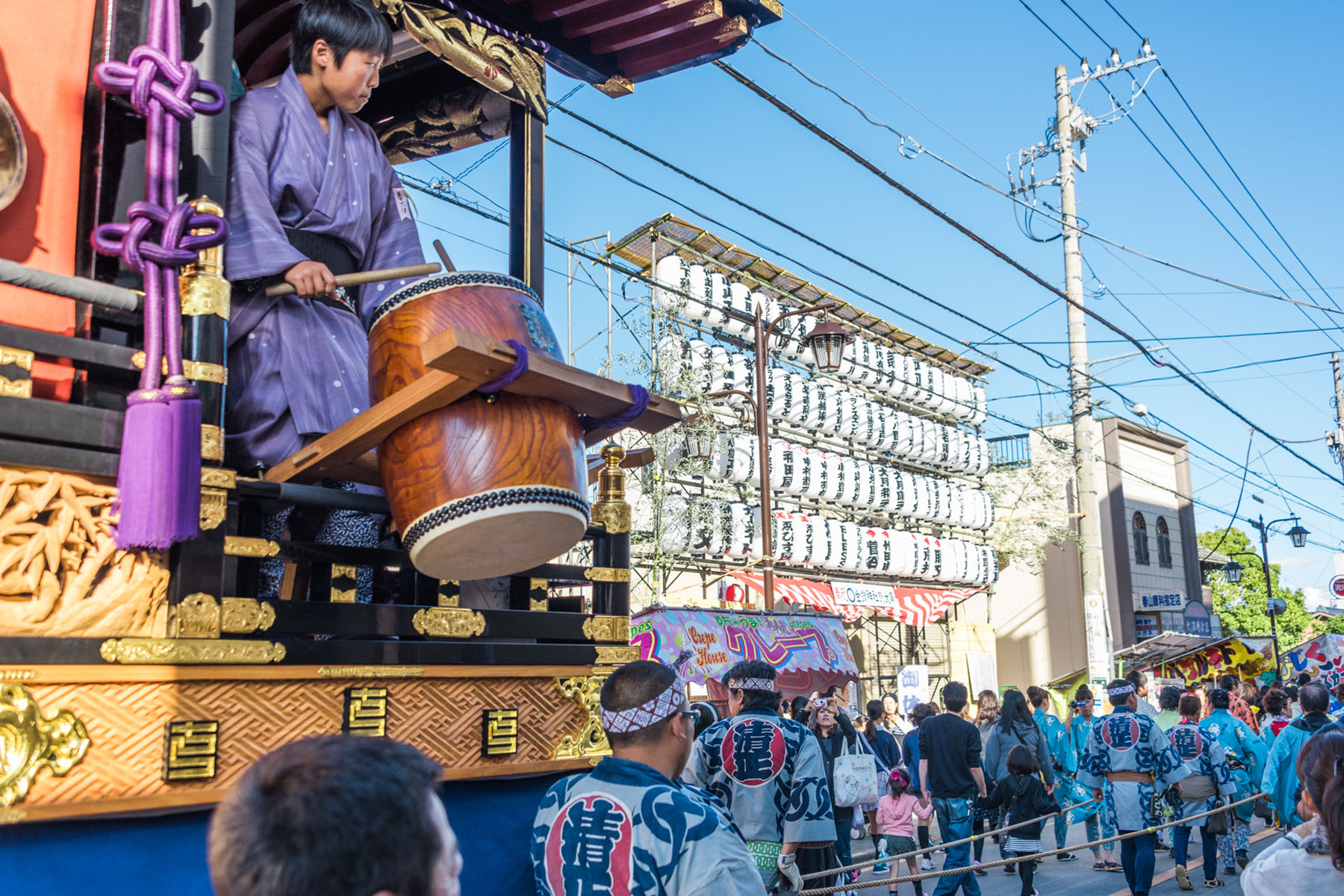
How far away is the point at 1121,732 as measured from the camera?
9859 mm

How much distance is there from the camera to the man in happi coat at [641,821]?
2.78 meters

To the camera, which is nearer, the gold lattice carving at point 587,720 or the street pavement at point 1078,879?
the gold lattice carving at point 587,720

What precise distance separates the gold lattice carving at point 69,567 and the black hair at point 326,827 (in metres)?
1.50

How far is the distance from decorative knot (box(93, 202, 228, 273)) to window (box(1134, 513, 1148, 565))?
36.6m

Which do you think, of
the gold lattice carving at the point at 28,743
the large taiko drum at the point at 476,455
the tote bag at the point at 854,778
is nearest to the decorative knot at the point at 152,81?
the large taiko drum at the point at 476,455

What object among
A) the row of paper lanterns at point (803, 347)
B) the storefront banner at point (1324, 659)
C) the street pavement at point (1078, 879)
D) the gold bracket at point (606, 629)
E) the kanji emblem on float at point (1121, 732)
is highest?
the row of paper lanterns at point (803, 347)

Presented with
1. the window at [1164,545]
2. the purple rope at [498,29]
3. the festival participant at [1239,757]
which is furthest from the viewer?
the window at [1164,545]

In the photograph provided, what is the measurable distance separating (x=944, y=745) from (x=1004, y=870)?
327 cm

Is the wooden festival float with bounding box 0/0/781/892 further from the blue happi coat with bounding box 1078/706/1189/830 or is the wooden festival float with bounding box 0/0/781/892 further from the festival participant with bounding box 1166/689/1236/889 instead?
the festival participant with bounding box 1166/689/1236/889

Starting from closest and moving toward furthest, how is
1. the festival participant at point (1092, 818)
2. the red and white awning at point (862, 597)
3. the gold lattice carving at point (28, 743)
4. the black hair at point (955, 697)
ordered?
the gold lattice carving at point (28, 743) < the black hair at point (955, 697) < the festival participant at point (1092, 818) < the red and white awning at point (862, 597)

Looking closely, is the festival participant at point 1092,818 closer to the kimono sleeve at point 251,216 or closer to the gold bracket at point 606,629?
the gold bracket at point 606,629

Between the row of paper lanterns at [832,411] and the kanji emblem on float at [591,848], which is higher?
the row of paper lanterns at [832,411]

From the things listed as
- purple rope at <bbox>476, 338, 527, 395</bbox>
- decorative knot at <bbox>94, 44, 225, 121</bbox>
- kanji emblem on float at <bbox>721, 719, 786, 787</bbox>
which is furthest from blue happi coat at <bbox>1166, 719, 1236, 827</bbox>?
decorative knot at <bbox>94, 44, 225, 121</bbox>

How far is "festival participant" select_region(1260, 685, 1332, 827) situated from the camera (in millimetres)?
8633
